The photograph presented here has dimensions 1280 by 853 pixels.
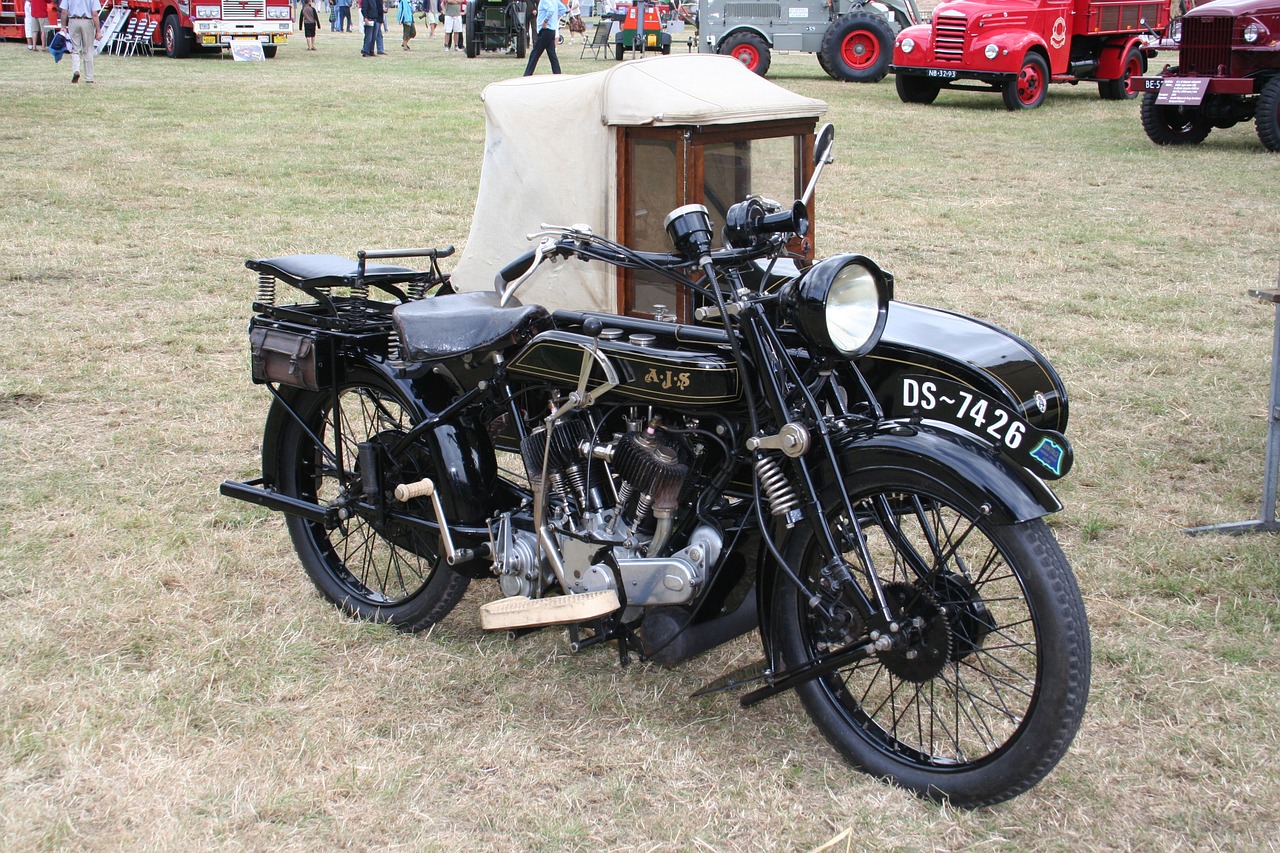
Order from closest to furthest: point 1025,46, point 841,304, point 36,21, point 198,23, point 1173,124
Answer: point 841,304
point 1173,124
point 1025,46
point 198,23
point 36,21

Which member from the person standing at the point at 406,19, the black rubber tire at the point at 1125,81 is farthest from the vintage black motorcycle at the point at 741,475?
the person standing at the point at 406,19

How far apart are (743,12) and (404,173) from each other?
9.66 m

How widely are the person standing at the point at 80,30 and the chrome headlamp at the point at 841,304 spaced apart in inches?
731

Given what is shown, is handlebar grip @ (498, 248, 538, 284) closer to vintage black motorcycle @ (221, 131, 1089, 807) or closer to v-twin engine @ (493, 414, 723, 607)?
vintage black motorcycle @ (221, 131, 1089, 807)

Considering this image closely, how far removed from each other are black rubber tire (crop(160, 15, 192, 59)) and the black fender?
22.6 metres

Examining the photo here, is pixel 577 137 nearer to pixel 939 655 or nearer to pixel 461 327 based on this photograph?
pixel 461 327

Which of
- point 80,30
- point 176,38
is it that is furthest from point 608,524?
point 176,38

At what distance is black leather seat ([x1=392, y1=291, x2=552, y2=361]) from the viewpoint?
9.83 feet

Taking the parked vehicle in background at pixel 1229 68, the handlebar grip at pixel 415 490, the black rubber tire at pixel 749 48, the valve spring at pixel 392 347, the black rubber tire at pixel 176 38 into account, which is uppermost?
the black rubber tire at pixel 176 38

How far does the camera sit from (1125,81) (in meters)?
17.2

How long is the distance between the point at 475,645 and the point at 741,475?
1008 millimetres

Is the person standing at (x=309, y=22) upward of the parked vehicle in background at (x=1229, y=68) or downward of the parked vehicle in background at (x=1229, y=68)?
upward

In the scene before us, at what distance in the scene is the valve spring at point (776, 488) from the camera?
2.62m

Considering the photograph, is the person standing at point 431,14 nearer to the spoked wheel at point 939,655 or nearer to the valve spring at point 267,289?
the valve spring at point 267,289
